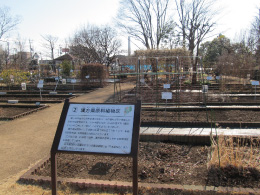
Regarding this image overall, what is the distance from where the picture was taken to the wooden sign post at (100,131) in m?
2.41

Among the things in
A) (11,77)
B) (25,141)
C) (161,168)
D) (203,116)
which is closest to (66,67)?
(11,77)

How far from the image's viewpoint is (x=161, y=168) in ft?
11.1

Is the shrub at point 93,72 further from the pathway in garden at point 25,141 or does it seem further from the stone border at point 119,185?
the stone border at point 119,185

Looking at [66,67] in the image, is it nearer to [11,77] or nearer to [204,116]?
[11,77]

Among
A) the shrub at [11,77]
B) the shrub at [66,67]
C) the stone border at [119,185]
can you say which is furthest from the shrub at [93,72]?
the stone border at [119,185]

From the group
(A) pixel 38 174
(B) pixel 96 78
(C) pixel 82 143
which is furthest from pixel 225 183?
(B) pixel 96 78

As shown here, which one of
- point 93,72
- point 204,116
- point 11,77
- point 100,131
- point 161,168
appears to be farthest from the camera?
point 93,72

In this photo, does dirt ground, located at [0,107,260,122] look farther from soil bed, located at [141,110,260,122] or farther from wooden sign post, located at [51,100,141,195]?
wooden sign post, located at [51,100,141,195]

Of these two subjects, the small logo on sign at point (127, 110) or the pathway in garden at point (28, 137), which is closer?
the small logo on sign at point (127, 110)

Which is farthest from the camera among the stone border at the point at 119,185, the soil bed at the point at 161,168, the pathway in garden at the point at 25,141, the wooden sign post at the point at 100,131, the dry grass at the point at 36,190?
the pathway in garden at the point at 25,141

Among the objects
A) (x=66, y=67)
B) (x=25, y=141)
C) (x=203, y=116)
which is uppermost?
(x=66, y=67)

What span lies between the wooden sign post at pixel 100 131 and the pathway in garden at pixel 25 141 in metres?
1.67

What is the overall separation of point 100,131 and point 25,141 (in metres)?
3.77

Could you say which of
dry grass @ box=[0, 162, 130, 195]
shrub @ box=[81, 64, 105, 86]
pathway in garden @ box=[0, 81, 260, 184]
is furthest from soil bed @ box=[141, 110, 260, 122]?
shrub @ box=[81, 64, 105, 86]
